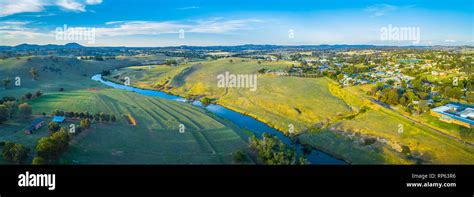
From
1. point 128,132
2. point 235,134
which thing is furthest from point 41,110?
point 235,134

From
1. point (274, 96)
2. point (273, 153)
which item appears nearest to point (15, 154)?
point (273, 153)

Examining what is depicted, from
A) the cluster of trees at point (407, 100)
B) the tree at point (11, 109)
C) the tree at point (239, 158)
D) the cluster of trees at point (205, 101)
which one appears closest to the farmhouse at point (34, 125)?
the tree at point (11, 109)

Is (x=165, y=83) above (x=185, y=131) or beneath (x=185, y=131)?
above

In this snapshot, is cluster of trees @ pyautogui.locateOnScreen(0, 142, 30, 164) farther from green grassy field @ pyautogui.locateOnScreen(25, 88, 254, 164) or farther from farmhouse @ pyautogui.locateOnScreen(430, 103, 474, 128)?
farmhouse @ pyautogui.locateOnScreen(430, 103, 474, 128)

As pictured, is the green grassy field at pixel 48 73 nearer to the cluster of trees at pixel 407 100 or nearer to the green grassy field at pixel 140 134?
the green grassy field at pixel 140 134
